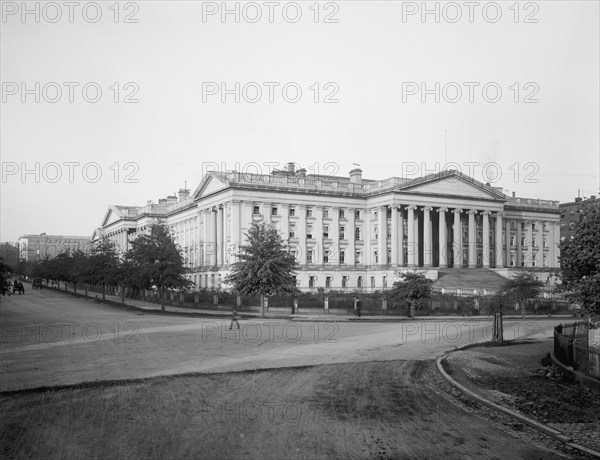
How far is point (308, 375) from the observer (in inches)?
656

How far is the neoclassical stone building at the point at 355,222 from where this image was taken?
7875cm

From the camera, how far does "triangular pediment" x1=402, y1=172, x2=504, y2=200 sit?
8244 centimetres

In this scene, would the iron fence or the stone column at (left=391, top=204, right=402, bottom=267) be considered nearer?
the iron fence

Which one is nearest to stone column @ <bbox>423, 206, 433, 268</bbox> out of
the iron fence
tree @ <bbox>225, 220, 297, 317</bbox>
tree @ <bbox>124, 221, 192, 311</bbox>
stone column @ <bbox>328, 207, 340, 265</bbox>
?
stone column @ <bbox>328, 207, 340, 265</bbox>

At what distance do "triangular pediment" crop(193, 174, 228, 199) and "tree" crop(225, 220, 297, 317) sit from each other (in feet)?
106

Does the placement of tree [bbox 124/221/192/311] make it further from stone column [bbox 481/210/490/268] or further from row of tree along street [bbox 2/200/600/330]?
stone column [bbox 481/210/490/268]

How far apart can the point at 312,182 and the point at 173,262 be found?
3605cm

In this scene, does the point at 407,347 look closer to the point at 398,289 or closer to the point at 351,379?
the point at 351,379

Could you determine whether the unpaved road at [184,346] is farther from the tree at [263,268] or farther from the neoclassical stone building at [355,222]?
the neoclassical stone building at [355,222]

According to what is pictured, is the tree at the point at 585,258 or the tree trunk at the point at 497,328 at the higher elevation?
the tree at the point at 585,258

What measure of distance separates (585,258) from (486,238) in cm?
7837

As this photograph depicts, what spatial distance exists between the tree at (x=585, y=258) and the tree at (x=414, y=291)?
30688mm

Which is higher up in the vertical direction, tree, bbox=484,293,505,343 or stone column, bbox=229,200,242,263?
stone column, bbox=229,200,242,263

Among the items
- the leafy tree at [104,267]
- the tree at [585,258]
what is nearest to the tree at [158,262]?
the leafy tree at [104,267]
